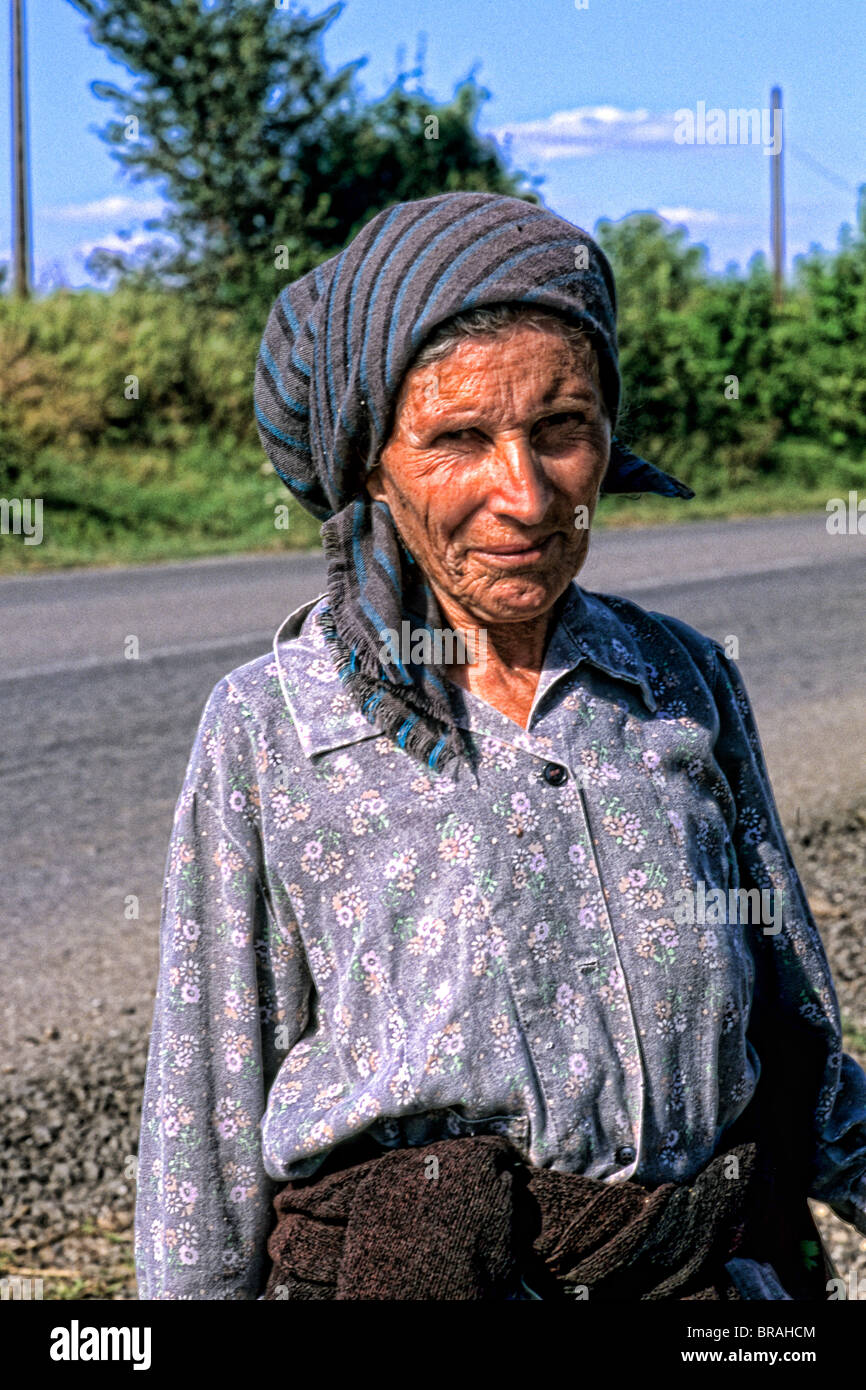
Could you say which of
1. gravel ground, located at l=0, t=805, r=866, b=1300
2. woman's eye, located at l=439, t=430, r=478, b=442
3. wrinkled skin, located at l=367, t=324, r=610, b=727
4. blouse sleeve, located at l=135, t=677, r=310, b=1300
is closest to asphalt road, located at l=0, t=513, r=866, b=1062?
gravel ground, located at l=0, t=805, r=866, b=1300

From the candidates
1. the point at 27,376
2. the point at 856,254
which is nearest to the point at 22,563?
the point at 27,376

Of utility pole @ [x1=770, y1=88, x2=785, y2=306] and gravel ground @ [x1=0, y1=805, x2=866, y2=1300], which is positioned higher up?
utility pole @ [x1=770, y1=88, x2=785, y2=306]

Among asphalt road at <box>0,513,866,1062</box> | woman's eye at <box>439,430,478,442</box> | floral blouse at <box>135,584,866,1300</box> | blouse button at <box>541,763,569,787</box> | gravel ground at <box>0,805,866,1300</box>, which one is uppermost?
woman's eye at <box>439,430,478,442</box>

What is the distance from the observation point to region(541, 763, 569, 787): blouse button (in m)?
1.61

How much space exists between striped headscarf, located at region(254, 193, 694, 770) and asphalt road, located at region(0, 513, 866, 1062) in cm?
274

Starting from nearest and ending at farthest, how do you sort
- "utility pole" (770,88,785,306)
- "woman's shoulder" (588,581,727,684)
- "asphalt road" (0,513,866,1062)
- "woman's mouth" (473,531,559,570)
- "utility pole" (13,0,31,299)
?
1. "woman's mouth" (473,531,559,570)
2. "woman's shoulder" (588,581,727,684)
3. "asphalt road" (0,513,866,1062)
4. "utility pole" (13,0,31,299)
5. "utility pole" (770,88,785,306)

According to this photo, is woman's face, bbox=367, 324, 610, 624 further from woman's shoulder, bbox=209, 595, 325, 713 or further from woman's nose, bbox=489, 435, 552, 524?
woman's shoulder, bbox=209, 595, 325, 713

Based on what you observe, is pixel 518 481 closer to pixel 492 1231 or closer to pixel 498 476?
pixel 498 476

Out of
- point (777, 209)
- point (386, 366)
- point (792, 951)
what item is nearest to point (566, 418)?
point (386, 366)

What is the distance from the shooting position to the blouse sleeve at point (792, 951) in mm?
1820

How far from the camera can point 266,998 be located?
5.43 ft

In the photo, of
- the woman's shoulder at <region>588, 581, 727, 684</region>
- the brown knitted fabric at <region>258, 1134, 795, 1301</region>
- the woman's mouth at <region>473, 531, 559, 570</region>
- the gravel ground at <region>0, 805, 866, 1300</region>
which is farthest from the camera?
the gravel ground at <region>0, 805, 866, 1300</region>

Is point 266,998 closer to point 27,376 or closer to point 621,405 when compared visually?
point 621,405
